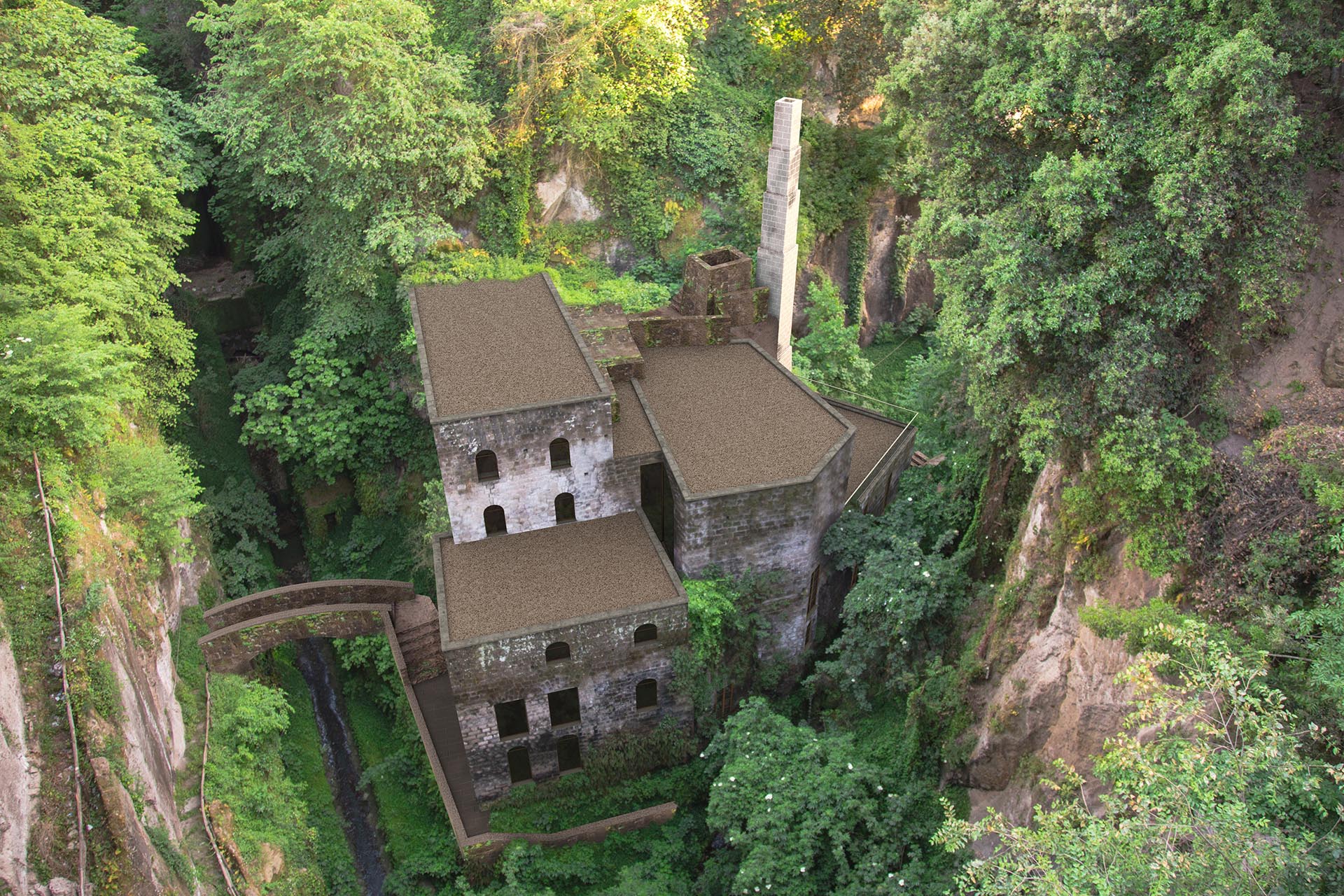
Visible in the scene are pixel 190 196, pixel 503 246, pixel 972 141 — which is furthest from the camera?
pixel 190 196

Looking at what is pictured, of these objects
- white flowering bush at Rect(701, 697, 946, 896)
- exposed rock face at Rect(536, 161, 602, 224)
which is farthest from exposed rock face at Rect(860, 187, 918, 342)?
white flowering bush at Rect(701, 697, 946, 896)

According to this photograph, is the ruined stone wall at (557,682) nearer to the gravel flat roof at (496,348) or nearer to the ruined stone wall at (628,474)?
the ruined stone wall at (628,474)

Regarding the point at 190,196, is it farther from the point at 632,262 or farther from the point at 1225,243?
the point at 1225,243

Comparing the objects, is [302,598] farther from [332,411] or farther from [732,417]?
[732,417]

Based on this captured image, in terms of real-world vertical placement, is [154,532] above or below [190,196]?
below

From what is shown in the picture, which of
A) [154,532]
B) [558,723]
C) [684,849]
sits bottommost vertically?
[684,849]

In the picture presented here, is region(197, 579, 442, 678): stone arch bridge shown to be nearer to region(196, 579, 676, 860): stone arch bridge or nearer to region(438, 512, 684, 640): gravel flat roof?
region(196, 579, 676, 860): stone arch bridge

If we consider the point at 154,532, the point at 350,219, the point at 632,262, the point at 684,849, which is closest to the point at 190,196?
the point at 350,219
